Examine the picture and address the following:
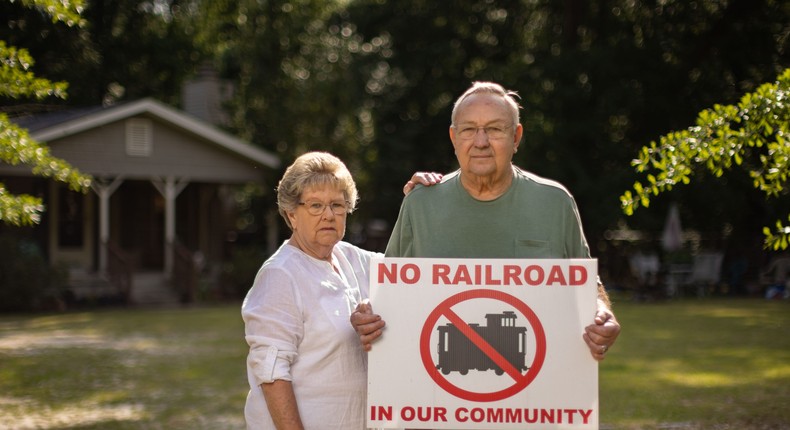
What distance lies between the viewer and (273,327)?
3422 mm

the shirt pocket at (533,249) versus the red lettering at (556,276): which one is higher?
the shirt pocket at (533,249)

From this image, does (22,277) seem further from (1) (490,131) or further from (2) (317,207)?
(1) (490,131)

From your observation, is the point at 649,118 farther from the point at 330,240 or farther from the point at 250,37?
the point at 330,240

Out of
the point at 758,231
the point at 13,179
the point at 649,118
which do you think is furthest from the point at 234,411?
the point at 758,231

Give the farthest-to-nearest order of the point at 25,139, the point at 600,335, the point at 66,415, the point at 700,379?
the point at 700,379, the point at 66,415, the point at 25,139, the point at 600,335

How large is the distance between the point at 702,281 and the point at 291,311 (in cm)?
2553

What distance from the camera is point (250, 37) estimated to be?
37875mm

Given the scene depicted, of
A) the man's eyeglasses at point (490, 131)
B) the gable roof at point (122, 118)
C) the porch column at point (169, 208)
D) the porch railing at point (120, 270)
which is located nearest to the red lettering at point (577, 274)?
the man's eyeglasses at point (490, 131)

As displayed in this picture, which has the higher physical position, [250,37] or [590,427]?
[250,37]

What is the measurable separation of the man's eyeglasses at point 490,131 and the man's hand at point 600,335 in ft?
2.52

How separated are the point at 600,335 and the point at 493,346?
38cm

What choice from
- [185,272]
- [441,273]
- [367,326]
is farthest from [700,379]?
[185,272]

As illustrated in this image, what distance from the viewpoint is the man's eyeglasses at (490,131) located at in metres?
3.62

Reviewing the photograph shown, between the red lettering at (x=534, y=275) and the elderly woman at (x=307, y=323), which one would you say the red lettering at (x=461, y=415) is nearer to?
the elderly woman at (x=307, y=323)
